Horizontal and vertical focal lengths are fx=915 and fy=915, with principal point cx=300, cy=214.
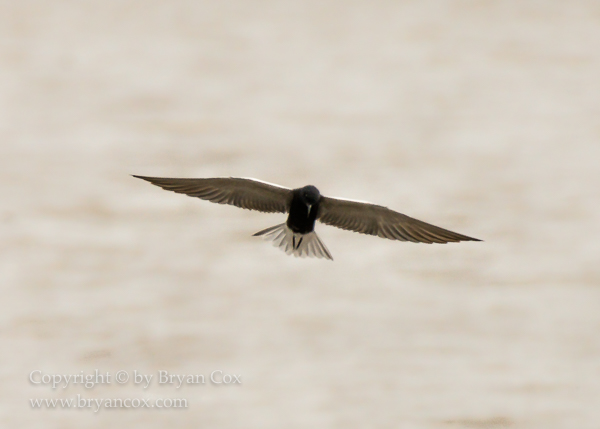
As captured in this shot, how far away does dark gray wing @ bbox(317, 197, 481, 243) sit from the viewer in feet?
15.1

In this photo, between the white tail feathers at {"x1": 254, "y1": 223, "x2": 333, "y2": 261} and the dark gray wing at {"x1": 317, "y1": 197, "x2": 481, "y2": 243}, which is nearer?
the dark gray wing at {"x1": 317, "y1": 197, "x2": 481, "y2": 243}

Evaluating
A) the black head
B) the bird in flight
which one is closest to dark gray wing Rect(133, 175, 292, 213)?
the bird in flight

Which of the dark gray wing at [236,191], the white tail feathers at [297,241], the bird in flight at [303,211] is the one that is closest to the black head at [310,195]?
the bird in flight at [303,211]

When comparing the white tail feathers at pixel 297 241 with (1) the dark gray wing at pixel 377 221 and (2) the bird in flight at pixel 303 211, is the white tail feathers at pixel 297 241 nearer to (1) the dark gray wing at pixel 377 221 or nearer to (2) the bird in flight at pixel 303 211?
(2) the bird in flight at pixel 303 211

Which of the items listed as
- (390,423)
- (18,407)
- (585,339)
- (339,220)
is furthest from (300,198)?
(585,339)

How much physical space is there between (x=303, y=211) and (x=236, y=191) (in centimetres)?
38

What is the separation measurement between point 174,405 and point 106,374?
2.95ft

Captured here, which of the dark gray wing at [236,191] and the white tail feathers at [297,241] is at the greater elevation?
the dark gray wing at [236,191]

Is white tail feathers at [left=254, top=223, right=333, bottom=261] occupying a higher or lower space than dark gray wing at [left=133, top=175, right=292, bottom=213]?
lower

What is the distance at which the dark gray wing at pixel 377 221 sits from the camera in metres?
4.59

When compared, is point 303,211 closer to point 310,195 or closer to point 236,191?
point 310,195

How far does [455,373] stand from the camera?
8.98 meters

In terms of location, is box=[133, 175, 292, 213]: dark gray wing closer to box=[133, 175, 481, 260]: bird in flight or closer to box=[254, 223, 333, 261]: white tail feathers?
box=[133, 175, 481, 260]: bird in flight

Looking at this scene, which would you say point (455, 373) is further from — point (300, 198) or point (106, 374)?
point (300, 198)
